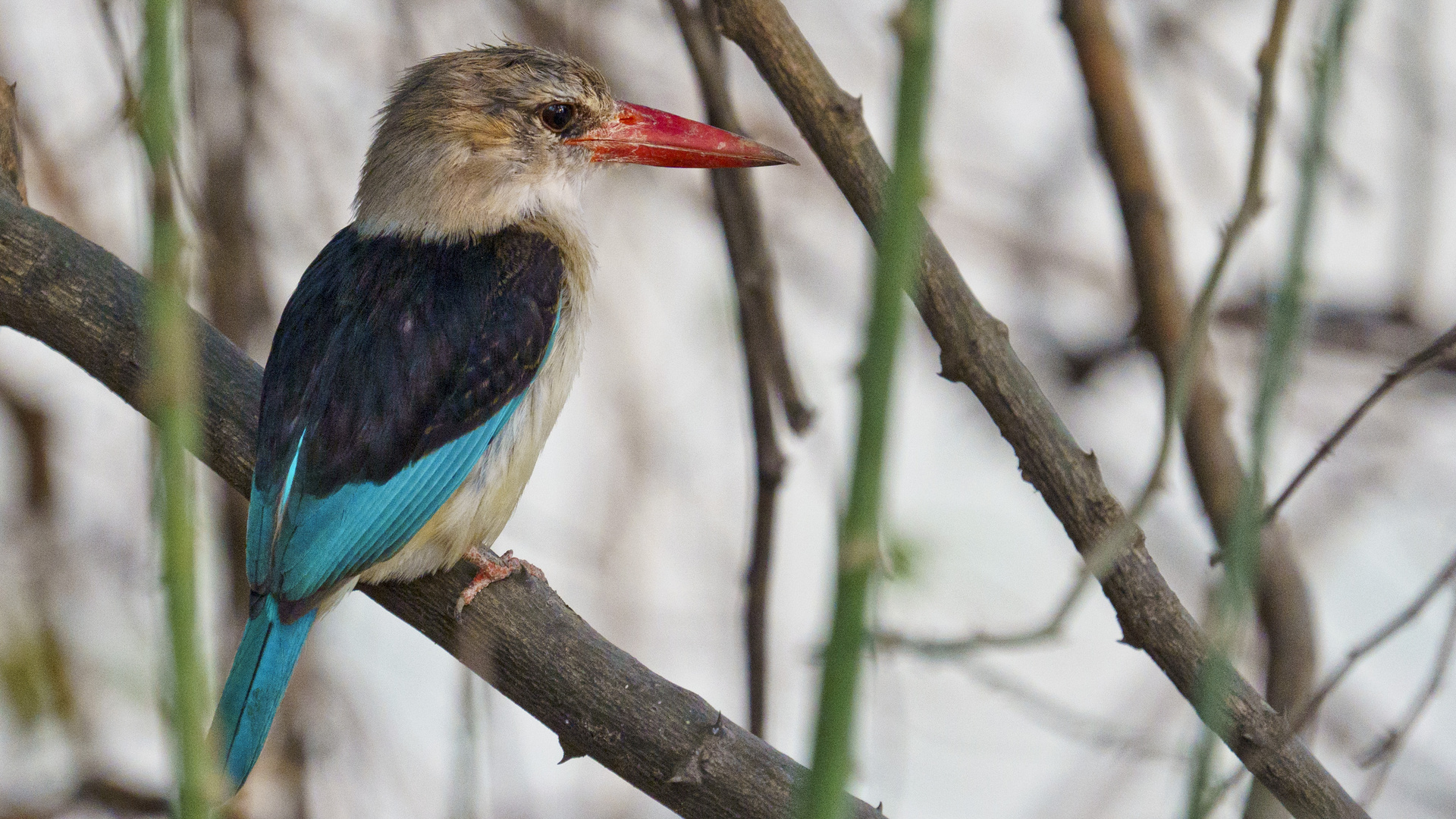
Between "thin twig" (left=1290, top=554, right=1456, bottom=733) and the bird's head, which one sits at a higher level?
the bird's head

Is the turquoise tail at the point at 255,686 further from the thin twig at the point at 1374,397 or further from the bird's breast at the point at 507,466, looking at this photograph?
the thin twig at the point at 1374,397

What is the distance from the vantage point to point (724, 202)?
267 cm

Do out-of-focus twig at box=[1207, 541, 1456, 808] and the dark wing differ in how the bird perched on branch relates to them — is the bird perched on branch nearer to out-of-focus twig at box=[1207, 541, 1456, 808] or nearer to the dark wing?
the dark wing

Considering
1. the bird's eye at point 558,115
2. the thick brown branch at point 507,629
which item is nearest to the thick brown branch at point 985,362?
the thick brown branch at point 507,629

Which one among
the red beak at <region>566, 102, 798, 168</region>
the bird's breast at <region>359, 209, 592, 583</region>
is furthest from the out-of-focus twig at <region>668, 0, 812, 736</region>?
the bird's breast at <region>359, 209, 592, 583</region>

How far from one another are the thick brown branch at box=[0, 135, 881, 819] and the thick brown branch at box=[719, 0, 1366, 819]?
456 mm

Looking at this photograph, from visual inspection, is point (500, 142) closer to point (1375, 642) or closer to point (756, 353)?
point (756, 353)

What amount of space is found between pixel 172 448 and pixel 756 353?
6.43 ft

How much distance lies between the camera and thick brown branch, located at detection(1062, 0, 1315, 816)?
8.62ft

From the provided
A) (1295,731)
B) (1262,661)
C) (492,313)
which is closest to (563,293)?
(492,313)

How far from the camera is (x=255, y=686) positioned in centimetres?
204

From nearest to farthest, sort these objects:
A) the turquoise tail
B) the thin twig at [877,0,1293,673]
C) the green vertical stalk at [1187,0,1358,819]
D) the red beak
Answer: the green vertical stalk at [1187,0,1358,819] → the thin twig at [877,0,1293,673] → the turquoise tail → the red beak

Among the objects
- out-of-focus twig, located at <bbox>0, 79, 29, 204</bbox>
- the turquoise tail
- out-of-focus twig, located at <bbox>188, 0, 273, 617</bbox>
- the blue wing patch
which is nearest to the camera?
the turquoise tail

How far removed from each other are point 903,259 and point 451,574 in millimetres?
1678
